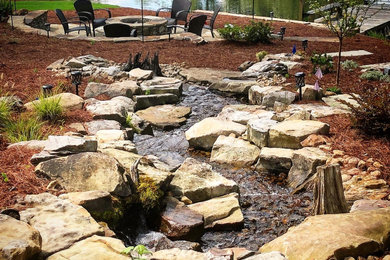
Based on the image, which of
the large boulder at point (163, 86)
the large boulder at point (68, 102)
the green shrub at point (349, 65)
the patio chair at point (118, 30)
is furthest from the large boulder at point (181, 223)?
the patio chair at point (118, 30)

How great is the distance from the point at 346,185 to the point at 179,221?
1.93 metres

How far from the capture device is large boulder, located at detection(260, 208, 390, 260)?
3.67 m

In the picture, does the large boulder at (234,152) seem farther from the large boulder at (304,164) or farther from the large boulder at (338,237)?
the large boulder at (338,237)

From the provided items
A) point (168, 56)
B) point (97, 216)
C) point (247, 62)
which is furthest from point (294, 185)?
point (168, 56)

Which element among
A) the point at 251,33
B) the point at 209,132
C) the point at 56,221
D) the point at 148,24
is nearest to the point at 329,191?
the point at 56,221

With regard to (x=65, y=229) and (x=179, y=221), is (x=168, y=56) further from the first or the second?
(x=65, y=229)

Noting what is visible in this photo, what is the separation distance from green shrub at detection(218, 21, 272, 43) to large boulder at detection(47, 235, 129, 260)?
36.8 ft

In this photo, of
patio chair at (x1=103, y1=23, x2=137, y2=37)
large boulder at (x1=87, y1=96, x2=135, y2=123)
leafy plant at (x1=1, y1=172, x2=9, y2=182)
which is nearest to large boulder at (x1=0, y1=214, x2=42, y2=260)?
leafy plant at (x1=1, y1=172, x2=9, y2=182)

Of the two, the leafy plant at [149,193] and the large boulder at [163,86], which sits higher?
the large boulder at [163,86]

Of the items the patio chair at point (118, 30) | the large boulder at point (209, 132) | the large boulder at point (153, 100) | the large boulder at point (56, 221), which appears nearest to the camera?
the large boulder at point (56, 221)

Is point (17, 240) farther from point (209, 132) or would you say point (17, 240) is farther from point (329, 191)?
point (209, 132)

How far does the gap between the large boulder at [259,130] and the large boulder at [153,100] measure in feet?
8.69

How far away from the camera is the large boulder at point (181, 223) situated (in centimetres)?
472

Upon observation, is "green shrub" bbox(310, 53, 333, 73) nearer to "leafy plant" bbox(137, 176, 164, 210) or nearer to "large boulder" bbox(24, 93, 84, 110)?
"large boulder" bbox(24, 93, 84, 110)
